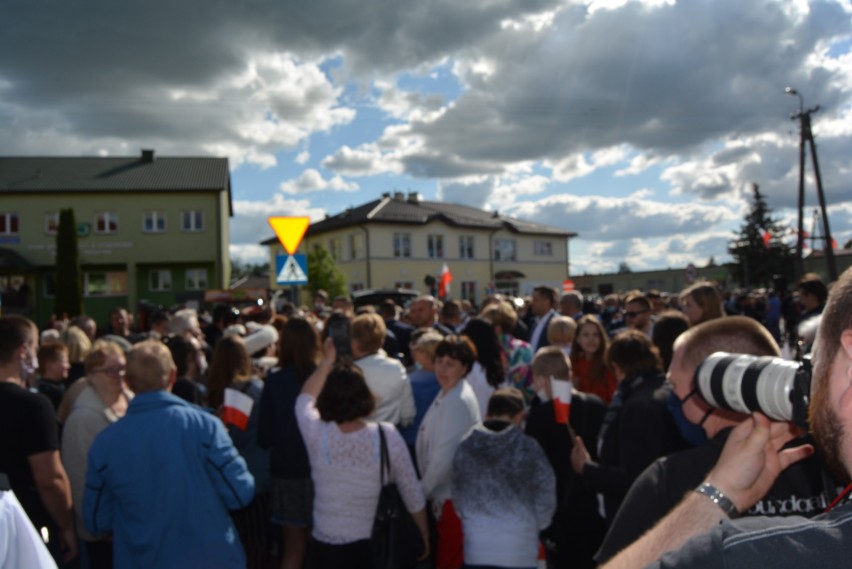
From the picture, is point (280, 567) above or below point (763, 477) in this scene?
below

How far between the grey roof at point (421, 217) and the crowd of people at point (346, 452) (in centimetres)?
4275

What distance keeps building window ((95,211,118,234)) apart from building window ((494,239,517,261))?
27.8m

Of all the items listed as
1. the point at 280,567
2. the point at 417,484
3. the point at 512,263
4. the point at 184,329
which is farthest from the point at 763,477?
the point at 512,263

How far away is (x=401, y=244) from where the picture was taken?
49.5m

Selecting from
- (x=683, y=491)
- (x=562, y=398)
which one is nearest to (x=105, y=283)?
(x=562, y=398)

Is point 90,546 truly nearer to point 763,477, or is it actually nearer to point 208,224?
point 763,477

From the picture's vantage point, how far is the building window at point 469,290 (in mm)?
51875

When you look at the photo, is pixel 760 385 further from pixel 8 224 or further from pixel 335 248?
pixel 335 248

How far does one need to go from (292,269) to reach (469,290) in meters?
43.4

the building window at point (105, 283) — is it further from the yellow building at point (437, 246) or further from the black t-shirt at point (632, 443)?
the black t-shirt at point (632, 443)

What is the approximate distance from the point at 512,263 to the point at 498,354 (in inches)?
1943

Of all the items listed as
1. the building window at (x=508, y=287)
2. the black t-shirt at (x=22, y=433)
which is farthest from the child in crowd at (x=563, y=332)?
the building window at (x=508, y=287)

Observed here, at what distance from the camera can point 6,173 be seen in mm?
42406

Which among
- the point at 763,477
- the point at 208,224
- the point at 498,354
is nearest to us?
the point at 763,477
